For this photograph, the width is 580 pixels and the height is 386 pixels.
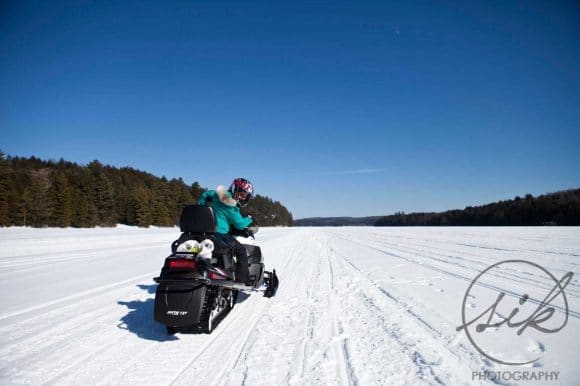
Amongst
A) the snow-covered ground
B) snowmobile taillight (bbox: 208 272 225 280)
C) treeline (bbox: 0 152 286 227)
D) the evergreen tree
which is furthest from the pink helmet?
the evergreen tree

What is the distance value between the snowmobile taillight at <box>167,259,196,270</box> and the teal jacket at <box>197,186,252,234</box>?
1231 millimetres

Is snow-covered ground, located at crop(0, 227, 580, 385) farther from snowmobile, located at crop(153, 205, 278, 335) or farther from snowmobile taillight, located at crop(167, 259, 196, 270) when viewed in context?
snowmobile taillight, located at crop(167, 259, 196, 270)

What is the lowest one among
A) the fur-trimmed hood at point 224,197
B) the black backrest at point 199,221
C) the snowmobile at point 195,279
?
the snowmobile at point 195,279

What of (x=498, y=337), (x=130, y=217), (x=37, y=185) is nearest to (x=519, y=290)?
(x=498, y=337)

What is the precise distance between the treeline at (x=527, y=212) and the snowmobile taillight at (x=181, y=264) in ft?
209

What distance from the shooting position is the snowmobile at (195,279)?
354 centimetres

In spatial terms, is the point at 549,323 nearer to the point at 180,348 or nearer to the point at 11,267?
the point at 180,348

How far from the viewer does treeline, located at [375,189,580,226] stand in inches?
2090

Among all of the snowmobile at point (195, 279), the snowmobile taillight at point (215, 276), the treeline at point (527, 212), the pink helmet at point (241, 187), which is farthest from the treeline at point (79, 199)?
the treeline at point (527, 212)

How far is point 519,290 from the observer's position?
5875 mm

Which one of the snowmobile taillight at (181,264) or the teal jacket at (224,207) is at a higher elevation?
the teal jacket at (224,207)

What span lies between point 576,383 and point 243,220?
4028 millimetres

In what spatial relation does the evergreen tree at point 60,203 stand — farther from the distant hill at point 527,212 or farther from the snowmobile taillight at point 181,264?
the distant hill at point 527,212

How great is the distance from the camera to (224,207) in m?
4.89
